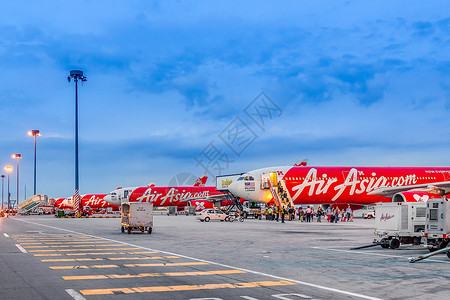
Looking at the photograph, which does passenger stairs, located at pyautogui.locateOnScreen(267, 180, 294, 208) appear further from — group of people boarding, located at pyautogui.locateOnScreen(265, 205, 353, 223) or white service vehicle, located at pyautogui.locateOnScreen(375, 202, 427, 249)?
white service vehicle, located at pyautogui.locateOnScreen(375, 202, 427, 249)

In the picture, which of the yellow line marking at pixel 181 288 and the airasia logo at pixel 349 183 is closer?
the yellow line marking at pixel 181 288

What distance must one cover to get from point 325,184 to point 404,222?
4204cm

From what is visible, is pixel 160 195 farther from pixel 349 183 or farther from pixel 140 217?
pixel 140 217

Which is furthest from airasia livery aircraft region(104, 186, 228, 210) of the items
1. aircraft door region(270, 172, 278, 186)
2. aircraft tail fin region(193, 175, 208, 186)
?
aircraft door region(270, 172, 278, 186)

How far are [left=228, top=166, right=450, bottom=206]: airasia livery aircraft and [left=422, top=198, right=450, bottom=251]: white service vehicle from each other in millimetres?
41969

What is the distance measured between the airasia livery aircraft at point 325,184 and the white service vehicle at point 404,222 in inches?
1573

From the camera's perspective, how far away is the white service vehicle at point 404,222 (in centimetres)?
2319

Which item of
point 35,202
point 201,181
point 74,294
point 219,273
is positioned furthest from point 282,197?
point 35,202

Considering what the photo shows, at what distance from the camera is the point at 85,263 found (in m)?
18.5

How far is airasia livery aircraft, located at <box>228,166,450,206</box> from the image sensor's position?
64.4 metres

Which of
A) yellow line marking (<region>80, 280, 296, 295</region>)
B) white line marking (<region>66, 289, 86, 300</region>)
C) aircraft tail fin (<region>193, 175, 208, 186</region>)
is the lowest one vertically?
yellow line marking (<region>80, 280, 296, 295</region>)

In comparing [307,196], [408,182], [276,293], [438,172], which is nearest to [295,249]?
[276,293]

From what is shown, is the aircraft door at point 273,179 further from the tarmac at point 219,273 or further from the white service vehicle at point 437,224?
the white service vehicle at point 437,224

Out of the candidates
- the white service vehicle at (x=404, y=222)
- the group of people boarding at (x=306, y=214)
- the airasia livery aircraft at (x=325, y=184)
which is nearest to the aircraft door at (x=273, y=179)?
the airasia livery aircraft at (x=325, y=184)
